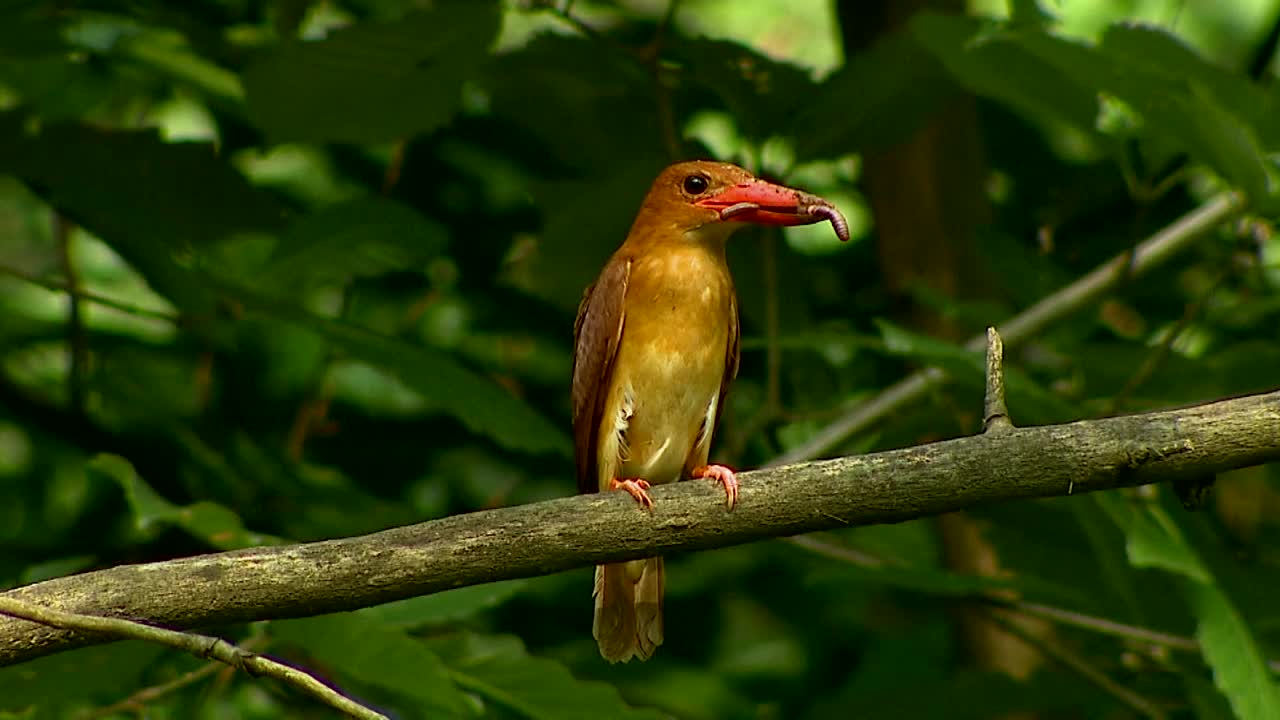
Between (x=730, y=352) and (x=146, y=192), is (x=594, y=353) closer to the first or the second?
(x=730, y=352)

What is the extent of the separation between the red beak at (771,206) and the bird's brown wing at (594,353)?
0.32 m

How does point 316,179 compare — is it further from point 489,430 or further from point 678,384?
point 489,430

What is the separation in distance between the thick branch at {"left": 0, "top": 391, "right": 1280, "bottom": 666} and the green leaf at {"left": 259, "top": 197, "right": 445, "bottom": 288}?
4.62 feet

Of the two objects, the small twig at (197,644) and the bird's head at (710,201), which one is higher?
the small twig at (197,644)

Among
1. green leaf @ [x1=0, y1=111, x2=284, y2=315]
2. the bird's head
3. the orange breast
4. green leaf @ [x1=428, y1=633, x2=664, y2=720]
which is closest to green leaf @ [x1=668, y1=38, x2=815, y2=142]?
the bird's head

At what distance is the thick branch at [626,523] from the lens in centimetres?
270

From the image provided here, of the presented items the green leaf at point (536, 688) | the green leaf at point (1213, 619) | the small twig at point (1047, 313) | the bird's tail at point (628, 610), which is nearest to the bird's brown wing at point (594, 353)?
the bird's tail at point (628, 610)

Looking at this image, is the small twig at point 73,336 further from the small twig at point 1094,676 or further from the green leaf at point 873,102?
the small twig at point 1094,676

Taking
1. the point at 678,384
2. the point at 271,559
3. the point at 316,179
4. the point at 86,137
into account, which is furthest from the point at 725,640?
the point at 271,559

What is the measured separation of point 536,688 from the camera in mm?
3406

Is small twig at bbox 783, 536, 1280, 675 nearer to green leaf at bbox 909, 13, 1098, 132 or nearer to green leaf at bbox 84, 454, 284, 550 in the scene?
green leaf at bbox 909, 13, 1098, 132

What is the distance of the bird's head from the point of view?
422 centimetres

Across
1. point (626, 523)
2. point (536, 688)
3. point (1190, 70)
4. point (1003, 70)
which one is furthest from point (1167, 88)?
point (536, 688)

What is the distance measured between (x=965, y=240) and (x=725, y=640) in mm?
1520
